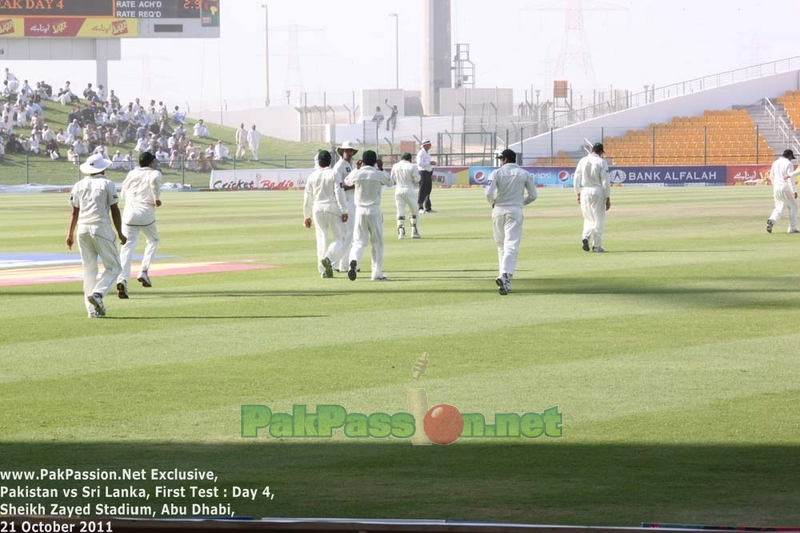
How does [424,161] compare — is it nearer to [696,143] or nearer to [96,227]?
[96,227]

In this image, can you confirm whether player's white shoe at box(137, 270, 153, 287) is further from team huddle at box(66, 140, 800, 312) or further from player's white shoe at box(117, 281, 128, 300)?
player's white shoe at box(117, 281, 128, 300)

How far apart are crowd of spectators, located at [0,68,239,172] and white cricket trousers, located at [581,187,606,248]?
131 ft

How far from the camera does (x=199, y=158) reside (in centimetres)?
6450

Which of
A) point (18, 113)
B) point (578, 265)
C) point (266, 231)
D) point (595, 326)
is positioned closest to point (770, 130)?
point (18, 113)

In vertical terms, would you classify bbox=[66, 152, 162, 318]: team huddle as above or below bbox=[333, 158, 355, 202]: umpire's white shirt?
below

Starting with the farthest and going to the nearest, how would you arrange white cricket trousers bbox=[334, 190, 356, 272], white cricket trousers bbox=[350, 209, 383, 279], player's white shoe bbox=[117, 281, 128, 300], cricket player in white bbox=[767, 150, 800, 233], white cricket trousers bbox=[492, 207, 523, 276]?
cricket player in white bbox=[767, 150, 800, 233]
white cricket trousers bbox=[334, 190, 356, 272]
white cricket trousers bbox=[350, 209, 383, 279]
white cricket trousers bbox=[492, 207, 523, 276]
player's white shoe bbox=[117, 281, 128, 300]

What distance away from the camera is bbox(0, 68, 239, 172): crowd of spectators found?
64.2 metres

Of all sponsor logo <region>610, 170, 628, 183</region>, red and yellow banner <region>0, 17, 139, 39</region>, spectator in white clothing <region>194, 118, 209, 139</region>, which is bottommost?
sponsor logo <region>610, 170, 628, 183</region>

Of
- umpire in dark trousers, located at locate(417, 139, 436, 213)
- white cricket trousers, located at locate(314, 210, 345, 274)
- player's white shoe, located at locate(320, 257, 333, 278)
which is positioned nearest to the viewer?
player's white shoe, located at locate(320, 257, 333, 278)

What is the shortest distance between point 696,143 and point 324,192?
5148cm

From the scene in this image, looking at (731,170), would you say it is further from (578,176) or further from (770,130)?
(578,176)

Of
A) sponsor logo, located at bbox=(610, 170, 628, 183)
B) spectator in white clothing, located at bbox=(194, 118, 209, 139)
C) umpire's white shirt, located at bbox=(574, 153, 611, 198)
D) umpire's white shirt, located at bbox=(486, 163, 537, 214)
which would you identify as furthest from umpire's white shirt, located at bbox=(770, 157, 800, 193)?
spectator in white clothing, located at bbox=(194, 118, 209, 139)

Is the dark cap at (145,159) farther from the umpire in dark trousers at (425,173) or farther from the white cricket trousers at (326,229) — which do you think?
the umpire in dark trousers at (425,173)

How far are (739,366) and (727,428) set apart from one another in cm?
260
